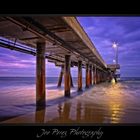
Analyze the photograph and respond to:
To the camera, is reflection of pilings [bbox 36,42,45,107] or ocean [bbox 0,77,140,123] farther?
reflection of pilings [bbox 36,42,45,107]

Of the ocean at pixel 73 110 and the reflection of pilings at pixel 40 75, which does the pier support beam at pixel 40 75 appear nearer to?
the reflection of pilings at pixel 40 75

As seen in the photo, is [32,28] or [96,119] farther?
[32,28]

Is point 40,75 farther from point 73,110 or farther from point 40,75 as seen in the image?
point 73,110

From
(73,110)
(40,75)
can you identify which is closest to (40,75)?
(40,75)

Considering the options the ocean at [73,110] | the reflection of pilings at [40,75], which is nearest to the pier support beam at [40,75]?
the reflection of pilings at [40,75]

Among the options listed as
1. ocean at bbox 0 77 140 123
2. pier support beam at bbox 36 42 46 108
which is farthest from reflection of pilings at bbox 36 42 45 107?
ocean at bbox 0 77 140 123

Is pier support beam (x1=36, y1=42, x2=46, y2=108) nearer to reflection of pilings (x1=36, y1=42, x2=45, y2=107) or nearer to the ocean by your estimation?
reflection of pilings (x1=36, y1=42, x2=45, y2=107)

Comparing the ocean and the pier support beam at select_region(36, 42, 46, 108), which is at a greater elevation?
the pier support beam at select_region(36, 42, 46, 108)

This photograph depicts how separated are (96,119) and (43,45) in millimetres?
5191
